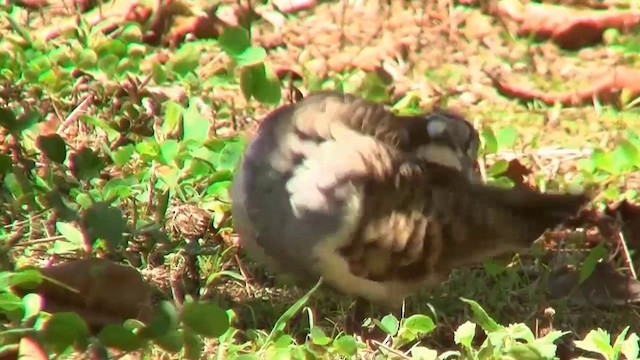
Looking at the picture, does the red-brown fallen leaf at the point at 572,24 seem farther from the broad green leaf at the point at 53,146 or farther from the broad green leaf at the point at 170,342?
the broad green leaf at the point at 170,342

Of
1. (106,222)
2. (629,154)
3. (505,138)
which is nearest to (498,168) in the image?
(505,138)

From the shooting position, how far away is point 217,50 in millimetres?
5359

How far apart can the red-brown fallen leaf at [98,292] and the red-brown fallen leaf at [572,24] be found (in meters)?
2.83

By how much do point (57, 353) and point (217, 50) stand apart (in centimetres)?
276

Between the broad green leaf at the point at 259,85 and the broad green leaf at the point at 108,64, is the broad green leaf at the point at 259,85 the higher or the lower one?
the higher one

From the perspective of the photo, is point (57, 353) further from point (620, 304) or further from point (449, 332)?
point (620, 304)

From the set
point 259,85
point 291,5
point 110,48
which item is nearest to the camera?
point 259,85

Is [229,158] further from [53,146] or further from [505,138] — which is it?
[505,138]

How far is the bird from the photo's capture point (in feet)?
11.5

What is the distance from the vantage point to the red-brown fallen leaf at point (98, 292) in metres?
3.25

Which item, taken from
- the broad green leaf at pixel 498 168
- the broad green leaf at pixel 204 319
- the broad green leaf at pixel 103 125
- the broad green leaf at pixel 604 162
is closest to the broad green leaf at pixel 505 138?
the broad green leaf at pixel 498 168

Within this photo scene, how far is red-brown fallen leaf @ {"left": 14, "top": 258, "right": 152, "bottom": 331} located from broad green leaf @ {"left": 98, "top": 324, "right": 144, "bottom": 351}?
18.8 inches

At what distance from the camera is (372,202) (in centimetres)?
358

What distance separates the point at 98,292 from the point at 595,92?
2574mm
